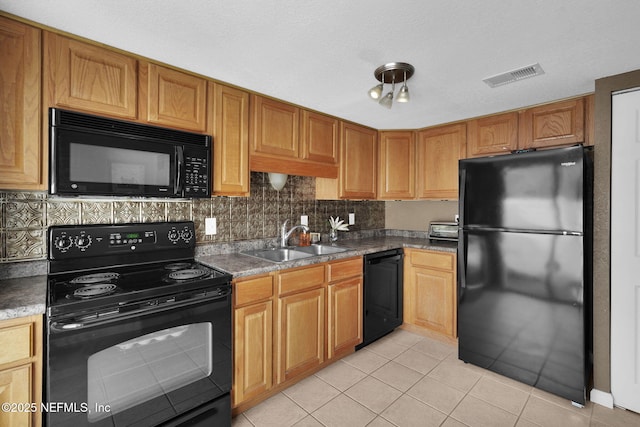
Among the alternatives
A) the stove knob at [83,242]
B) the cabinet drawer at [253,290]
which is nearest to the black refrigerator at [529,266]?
the cabinet drawer at [253,290]

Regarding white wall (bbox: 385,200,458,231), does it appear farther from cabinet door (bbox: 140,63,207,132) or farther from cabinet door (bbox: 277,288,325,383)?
cabinet door (bbox: 140,63,207,132)

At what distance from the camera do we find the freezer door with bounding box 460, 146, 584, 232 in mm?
1981

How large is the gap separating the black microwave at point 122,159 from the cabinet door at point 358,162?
141cm

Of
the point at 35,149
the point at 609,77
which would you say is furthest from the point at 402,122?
the point at 35,149

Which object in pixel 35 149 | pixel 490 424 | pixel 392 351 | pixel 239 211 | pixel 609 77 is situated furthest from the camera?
pixel 392 351

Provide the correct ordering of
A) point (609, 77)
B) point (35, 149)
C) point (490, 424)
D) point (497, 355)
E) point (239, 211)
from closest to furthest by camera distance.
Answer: point (35, 149) → point (490, 424) → point (609, 77) → point (497, 355) → point (239, 211)

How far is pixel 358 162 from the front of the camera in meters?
3.14

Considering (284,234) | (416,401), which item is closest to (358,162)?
(284,234)

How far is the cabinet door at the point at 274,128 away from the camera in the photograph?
2277 millimetres

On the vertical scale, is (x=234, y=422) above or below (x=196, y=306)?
below

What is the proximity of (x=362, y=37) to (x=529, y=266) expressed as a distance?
1.91m

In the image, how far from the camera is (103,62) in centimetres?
163

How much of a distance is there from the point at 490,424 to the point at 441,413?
28cm

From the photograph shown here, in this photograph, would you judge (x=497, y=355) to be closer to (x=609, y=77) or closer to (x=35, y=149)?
(x=609, y=77)
